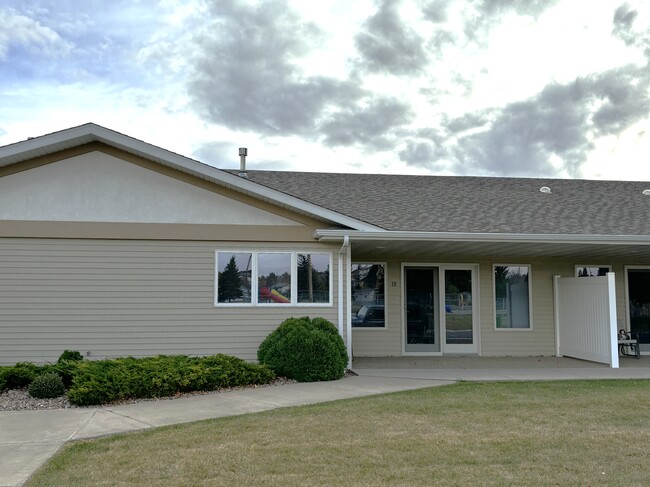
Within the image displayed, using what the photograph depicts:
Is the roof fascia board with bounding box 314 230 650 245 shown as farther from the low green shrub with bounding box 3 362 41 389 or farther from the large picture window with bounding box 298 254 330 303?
the low green shrub with bounding box 3 362 41 389

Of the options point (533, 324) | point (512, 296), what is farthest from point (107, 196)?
point (533, 324)

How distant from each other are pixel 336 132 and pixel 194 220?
38.2 feet

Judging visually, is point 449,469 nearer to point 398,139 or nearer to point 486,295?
point 486,295

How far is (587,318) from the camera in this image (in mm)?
13094

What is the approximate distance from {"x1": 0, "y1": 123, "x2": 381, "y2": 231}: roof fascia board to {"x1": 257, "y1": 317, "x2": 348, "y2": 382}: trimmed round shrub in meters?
2.15

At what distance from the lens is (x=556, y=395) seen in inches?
350

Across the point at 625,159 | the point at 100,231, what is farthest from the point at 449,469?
the point at 625,159

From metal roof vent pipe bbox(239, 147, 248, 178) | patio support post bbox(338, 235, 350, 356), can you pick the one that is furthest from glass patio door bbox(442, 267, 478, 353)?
metal roof vent pipe bbox(239, 147, 248, 178)

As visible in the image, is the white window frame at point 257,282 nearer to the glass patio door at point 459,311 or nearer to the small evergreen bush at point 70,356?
the small evergreen bush at point 70,356

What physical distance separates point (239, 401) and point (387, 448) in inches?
128

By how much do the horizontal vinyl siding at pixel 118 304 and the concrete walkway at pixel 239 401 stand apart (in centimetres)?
212

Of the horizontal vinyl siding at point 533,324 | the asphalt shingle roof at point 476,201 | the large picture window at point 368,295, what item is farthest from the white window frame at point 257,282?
the horizontal vinyl siding at point 533,324

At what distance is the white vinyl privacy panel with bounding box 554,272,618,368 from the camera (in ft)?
39.7

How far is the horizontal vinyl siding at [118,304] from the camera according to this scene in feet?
36.4
